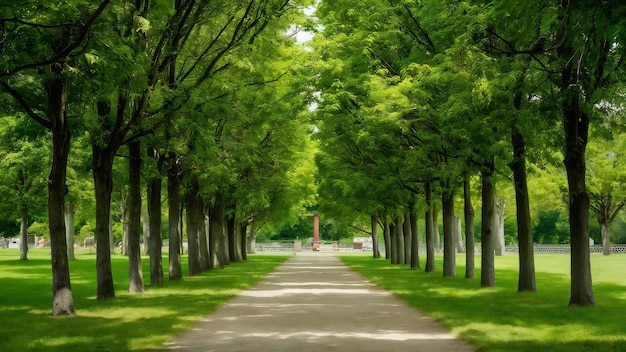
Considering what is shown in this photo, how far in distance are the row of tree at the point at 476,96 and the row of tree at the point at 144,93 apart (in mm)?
2661

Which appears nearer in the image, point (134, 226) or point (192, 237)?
point (134, 226)

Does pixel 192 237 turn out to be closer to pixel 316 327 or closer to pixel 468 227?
pixel 468 227

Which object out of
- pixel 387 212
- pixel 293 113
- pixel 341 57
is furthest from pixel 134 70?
pixel 387 212

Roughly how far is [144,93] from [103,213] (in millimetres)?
4341

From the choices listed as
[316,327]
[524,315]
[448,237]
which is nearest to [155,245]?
[448,237]

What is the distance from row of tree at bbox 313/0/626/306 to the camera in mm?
14812

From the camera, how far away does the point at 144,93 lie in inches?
698

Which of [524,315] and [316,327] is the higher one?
[316,327]

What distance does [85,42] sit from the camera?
1287cm

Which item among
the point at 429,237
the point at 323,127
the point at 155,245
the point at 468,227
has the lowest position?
the point at 429,237

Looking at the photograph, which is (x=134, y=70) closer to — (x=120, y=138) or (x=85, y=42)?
(x=85, y=42)

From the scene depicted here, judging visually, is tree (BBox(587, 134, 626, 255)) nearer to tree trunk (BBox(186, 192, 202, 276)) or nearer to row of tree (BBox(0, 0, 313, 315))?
row of tree (BBox(0, 0, 313, 315))

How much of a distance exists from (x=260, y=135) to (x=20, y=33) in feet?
69.8

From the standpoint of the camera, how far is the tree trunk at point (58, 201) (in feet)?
54.4
